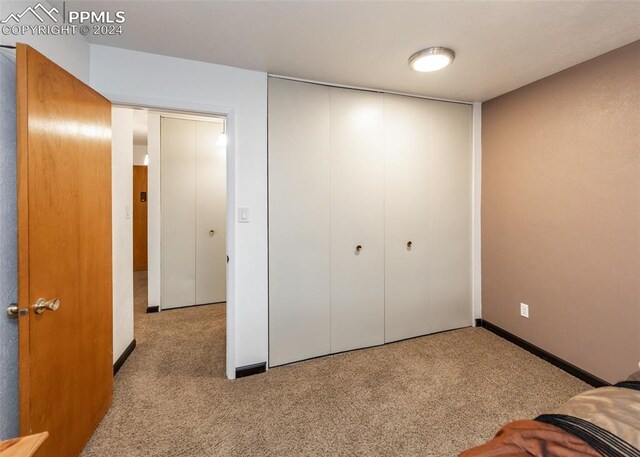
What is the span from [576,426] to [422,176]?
2.42 m

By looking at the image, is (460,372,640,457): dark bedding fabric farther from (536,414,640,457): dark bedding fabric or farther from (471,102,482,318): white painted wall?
(471,102,482,318): white painted wall

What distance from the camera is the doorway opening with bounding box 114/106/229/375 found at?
12.3 ft

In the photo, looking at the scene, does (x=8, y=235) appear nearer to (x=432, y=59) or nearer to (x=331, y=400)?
(x=331, y=400)

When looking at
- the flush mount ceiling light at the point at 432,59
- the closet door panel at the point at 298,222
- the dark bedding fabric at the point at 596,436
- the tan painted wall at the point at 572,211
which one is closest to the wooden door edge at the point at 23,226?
the closet door panel at the point at 298,222

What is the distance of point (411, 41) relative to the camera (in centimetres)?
191

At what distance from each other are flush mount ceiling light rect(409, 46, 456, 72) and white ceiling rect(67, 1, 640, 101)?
0.15ft

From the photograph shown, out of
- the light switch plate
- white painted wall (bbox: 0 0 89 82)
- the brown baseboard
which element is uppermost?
white painted wall (bbox: 0 0 89 82)

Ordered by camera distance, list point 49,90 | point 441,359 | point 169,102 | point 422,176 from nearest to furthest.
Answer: point 49,90
point 169,102
point 441,359
point 422,176

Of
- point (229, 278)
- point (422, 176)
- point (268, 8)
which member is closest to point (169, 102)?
point (268, 8)

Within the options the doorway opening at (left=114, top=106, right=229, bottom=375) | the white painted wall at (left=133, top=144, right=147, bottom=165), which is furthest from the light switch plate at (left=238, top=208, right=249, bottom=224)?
the white painted wall at (left=133, top=144, right=147, bottom=165)

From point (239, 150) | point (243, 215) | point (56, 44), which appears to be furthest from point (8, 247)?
point (239, 150)

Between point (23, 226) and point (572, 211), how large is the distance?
3.36 metres

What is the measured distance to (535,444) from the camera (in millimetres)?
800

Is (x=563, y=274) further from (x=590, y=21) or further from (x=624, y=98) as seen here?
(x=590, y=21)
